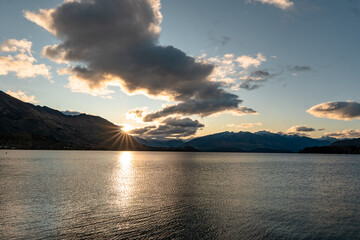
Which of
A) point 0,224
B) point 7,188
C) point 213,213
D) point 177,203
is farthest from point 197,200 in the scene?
point 7,188

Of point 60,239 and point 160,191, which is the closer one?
point 60,239

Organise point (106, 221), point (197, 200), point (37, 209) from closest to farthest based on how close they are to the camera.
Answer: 1. point (106, 221)
2. point (37, 209)
3. point (197, 200)

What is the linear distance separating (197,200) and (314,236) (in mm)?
22365

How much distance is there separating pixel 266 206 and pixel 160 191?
2429 centimetres

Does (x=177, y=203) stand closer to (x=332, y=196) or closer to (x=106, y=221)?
(x=106, y=221)

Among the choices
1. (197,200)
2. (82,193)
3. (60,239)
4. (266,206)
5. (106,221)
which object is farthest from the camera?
(82,193)

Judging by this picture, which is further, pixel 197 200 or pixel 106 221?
pixel 197 200

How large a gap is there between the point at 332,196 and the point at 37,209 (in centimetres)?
6035

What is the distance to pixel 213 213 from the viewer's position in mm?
36562

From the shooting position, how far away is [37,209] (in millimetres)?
35969

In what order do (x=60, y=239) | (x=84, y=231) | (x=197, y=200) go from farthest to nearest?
(x=197, y=200)
(x=84, y=231)
(x=60, y=239)

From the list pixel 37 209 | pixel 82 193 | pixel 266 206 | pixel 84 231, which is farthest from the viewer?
pixel 82 193

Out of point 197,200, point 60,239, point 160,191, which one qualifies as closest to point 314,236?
point 197,200

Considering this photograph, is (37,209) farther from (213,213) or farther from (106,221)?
(213,213)
